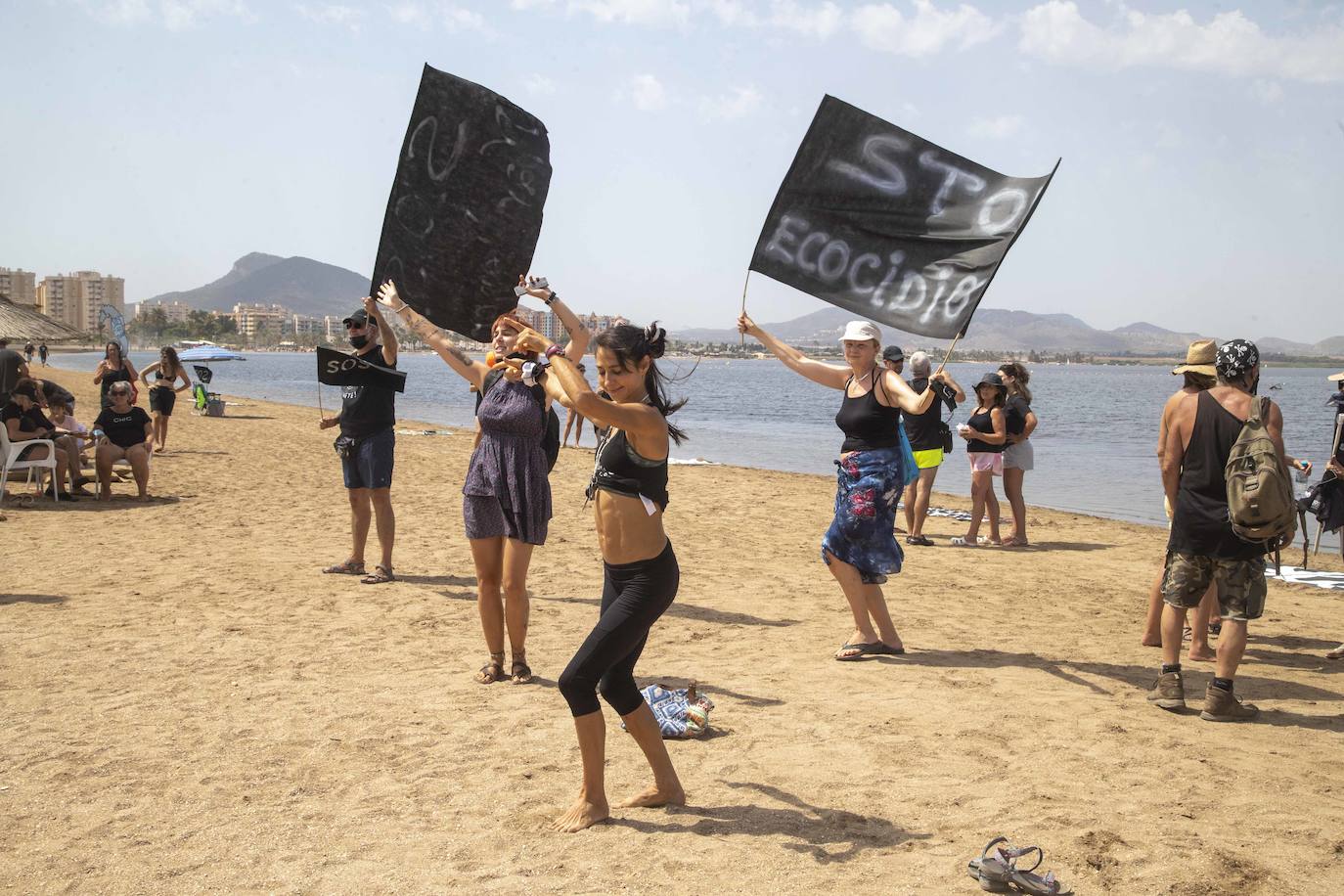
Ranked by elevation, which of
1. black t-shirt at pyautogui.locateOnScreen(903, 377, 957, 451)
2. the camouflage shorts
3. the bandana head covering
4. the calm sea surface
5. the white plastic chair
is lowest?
the calm sea surface

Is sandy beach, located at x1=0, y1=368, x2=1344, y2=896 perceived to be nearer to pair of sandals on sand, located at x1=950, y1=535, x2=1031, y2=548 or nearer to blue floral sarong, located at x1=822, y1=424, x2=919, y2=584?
blue floral sarong, located at x1=822, y1=424, x2=919, y2=584

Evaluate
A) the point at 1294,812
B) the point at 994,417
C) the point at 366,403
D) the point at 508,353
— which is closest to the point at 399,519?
the point at 366,403

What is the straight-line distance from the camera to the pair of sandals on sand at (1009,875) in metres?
3.61

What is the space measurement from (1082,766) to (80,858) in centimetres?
391

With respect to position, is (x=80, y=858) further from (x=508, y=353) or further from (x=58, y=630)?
(x=58, y=630)

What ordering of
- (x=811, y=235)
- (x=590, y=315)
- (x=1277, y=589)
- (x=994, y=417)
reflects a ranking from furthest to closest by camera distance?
(x=994, y=417)
(x=1277, y=589)
(x=811, y=235)
(x=590, y=315)

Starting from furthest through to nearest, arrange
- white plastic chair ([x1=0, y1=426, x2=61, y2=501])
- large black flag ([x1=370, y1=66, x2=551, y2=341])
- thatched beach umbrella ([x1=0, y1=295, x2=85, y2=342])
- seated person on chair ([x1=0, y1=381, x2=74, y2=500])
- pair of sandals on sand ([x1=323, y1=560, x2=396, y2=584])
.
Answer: thatched beach umbrella ([x1=0, y1=295, x2=85, y2=342]) → seated person on chair ([x1=0, y1=381, x2=74, y2=500]) → white plastic chair ([x1=0, y1=426, x2=61, y2=501]) → pair of sandals on sand ([x1=323, y1=560, x2=396, y2=584]) → large black flag ([x1=370, y1=66, x2=551, y2=341])

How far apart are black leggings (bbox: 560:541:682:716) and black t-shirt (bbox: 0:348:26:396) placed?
10284 mm

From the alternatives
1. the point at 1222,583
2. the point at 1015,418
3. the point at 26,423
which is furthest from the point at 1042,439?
the point at 1222,583

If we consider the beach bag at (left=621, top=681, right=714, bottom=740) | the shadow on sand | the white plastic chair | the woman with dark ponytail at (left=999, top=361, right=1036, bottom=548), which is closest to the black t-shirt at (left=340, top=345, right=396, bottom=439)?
the beach bag at (left=621, top=681, right=714, bottom=740)

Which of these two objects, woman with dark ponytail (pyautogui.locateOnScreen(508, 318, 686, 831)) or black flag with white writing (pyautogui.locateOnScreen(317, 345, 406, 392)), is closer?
woman with dark ponytail (pyautogui.locateOnScreen(508, 318, 686, 831))

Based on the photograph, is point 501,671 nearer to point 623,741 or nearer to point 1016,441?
point 623,741

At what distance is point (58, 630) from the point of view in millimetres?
6801

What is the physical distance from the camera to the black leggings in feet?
13.2
